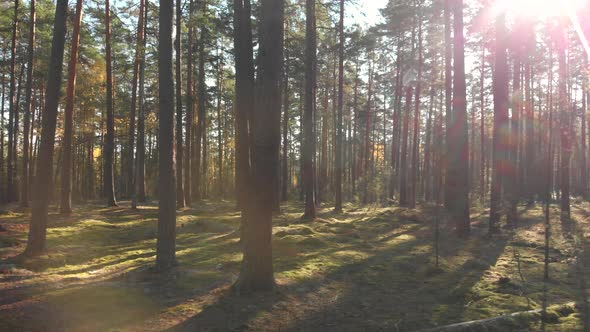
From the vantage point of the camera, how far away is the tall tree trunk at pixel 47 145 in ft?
29.2

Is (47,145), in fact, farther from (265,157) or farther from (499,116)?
(499,116)

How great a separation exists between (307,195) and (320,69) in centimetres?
1529

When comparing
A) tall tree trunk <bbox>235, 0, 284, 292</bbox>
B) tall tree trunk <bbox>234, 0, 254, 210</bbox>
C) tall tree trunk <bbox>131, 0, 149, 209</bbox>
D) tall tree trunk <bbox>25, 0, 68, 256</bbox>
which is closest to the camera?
tall tree trunk <bbox>235, 0, 284, 292</bbox>

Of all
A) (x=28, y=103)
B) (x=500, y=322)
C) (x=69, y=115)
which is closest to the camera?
(x=500, y=322)

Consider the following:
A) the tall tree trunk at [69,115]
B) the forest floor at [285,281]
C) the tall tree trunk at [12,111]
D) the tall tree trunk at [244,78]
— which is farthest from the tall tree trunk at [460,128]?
the tall tree trunk at [12,111]

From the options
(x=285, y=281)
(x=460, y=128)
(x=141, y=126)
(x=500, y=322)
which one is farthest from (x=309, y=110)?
(x=500, y=322)

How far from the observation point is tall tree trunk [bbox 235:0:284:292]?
6.71 metres

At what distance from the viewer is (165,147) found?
25.6 feet

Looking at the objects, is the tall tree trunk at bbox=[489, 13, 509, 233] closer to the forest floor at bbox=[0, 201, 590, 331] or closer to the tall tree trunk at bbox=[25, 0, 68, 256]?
the forest floor at bbox=[0, 201, 590, 331]

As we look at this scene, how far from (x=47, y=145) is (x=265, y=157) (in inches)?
201

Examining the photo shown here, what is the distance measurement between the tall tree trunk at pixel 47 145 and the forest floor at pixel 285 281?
1.77 ft

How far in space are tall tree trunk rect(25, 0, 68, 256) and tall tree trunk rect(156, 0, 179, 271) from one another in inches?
105

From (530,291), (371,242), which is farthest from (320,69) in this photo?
(530,291)

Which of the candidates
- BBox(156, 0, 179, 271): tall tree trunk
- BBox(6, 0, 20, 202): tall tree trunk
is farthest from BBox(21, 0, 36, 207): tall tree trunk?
BBox(156, 0, 179, 271): tall tree trunk
